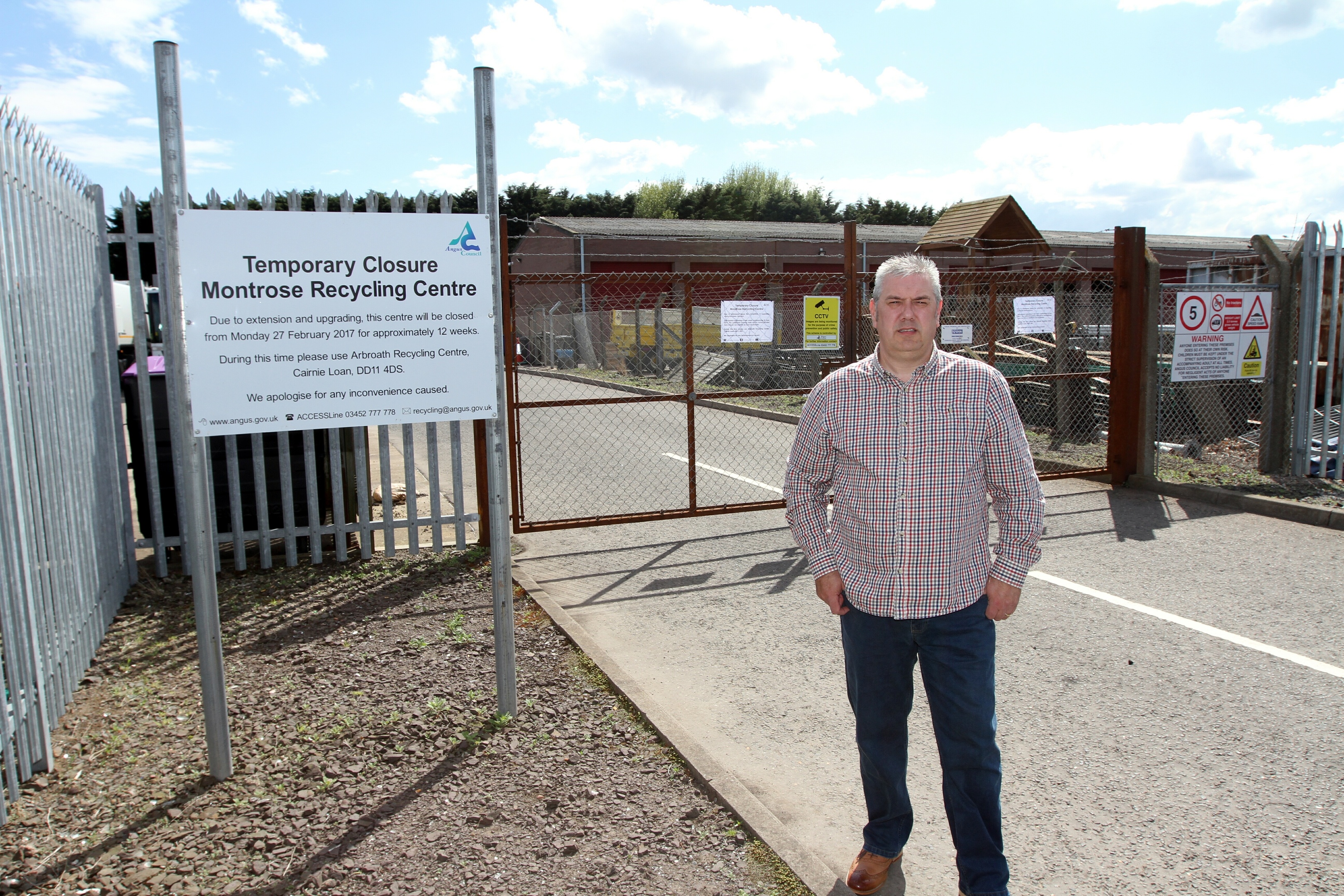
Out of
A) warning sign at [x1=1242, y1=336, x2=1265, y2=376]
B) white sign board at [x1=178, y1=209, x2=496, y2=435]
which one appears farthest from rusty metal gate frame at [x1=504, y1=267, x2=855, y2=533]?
warning sign at [x1=1242, y1=336, x2=1265, y2=376]

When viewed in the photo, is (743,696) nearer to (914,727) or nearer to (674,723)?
(674,723)

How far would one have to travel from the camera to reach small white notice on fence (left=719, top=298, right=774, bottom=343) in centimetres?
865

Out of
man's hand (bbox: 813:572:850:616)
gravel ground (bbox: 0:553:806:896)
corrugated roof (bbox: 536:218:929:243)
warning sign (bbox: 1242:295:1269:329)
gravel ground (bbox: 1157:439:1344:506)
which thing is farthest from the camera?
corrugated roof (bbox: 536:218:929:243)

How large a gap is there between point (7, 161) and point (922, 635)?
12.4 ft

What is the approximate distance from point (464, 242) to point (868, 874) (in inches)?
111

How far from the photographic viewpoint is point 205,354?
11.5ft

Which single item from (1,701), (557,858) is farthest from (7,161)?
(557,858)

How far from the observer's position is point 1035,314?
949 cm

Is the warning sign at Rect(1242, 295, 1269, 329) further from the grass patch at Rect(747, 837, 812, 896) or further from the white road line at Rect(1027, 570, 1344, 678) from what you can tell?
the grass patch at Rect(747, 837, 812, 896)

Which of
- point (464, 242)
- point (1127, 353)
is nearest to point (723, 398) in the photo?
point (1127, 353)

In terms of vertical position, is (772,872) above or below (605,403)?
below

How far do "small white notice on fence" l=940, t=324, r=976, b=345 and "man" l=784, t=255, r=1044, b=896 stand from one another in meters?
7.67

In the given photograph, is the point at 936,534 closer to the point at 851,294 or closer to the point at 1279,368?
the point at 851,294

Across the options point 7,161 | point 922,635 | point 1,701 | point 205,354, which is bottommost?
point 1,701
